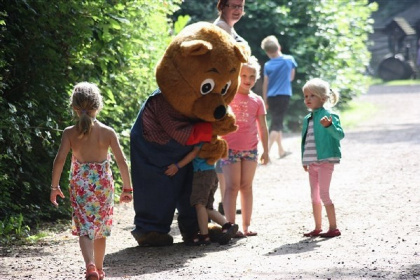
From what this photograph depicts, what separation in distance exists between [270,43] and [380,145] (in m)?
3.11

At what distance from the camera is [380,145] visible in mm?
17922

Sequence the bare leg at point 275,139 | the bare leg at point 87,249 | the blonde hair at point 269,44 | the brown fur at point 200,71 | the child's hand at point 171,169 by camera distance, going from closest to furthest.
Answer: the bare leg at point 87,249 → the brown fur at point 200,71 → the child's hand at point 171,169 → the blonde hair at point 269,44 → the bare leg at point 275,139

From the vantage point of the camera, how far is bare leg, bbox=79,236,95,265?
24.5ft

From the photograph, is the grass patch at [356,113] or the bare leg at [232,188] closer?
the bare leg at [232,188]

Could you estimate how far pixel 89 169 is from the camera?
25.3 ft

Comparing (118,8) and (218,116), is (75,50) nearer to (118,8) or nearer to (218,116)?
(118,8)

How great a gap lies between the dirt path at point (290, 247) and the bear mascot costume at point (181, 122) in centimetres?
32

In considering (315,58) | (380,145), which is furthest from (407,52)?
(380,145)

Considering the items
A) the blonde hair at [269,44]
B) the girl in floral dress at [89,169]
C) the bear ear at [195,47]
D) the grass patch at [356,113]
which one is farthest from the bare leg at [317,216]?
the grass patch at [356,113]

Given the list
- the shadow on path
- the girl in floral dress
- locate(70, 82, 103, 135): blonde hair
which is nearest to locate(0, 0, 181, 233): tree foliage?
the girl in floral dress

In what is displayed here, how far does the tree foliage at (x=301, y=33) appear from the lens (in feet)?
71.5

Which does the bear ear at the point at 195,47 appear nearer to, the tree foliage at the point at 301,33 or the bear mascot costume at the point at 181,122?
the bear mascot costume at the point at 181,122

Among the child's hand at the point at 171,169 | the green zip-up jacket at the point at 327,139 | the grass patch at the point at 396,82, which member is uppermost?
the grass patch at the point at 396,82

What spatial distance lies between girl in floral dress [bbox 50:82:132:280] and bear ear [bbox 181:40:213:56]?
1230 millimetres
